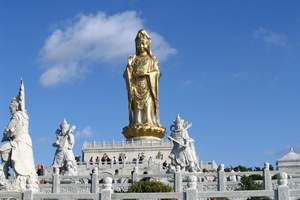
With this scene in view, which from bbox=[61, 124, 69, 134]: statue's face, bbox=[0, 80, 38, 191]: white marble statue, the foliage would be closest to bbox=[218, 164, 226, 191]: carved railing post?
the foliage

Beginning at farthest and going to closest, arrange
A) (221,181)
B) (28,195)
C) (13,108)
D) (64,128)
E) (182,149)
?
(64,128), (182,149), (221,181), (13,108), (28,195)

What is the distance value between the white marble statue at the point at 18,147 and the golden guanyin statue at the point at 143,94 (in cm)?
2084

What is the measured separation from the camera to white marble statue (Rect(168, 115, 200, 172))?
21016 mm

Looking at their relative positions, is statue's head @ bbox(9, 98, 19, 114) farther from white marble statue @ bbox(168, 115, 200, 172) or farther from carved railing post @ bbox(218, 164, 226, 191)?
white marble statue @ bbox(168, 115, 200, 172)

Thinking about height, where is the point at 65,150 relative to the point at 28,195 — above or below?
above

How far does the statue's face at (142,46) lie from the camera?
3747 cm

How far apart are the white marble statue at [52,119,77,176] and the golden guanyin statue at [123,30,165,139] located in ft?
45.1

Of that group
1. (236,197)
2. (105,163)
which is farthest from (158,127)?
(236,197)

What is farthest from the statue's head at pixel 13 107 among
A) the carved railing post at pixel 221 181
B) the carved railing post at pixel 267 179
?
the carved railing post at pixel 267 179

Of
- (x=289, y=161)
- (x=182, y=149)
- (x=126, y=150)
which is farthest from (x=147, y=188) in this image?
(x=126, y=150)

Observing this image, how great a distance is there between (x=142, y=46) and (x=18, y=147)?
2350 centimetres

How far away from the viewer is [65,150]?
21688mm

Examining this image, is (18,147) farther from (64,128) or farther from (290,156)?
(290,156)

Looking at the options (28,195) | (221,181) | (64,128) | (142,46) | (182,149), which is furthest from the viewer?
(142,46)
